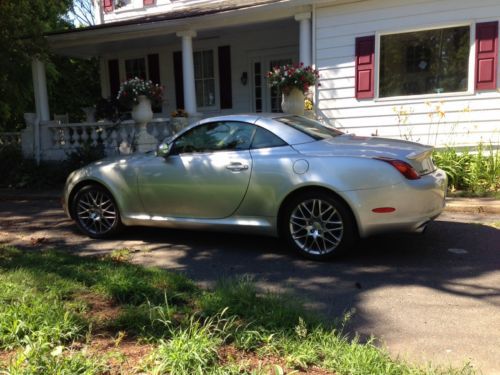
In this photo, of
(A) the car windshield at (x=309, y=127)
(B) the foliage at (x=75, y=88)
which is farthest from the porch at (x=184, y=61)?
(B) the foliage at (x=75, y=88)

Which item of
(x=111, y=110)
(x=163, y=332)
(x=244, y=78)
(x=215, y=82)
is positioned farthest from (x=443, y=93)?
(x=163, y=332)

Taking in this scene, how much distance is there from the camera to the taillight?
463 cm

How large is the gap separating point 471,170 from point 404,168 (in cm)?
450

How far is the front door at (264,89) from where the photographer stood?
12.7m

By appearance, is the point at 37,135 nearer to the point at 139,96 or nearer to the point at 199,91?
the point at 139,96

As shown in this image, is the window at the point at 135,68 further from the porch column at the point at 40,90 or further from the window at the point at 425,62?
the window at the point at 425,62

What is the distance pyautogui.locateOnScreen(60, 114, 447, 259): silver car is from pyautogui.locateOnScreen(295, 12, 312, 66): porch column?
4.64 meters

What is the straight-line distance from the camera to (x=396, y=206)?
4602 millimetres

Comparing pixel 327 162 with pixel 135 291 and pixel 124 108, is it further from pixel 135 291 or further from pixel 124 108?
pixel 124 108

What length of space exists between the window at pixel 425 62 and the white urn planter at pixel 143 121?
16.4 feet

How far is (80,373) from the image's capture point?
2.61 m

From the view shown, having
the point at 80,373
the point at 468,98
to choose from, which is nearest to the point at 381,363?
the point at 80,373

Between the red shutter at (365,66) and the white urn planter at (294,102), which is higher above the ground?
the red shutter at (365,66)

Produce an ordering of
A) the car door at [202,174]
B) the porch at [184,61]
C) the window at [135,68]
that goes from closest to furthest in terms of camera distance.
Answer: the car door at [202,174] < the porch at [184,61] < the window at [135,68]
